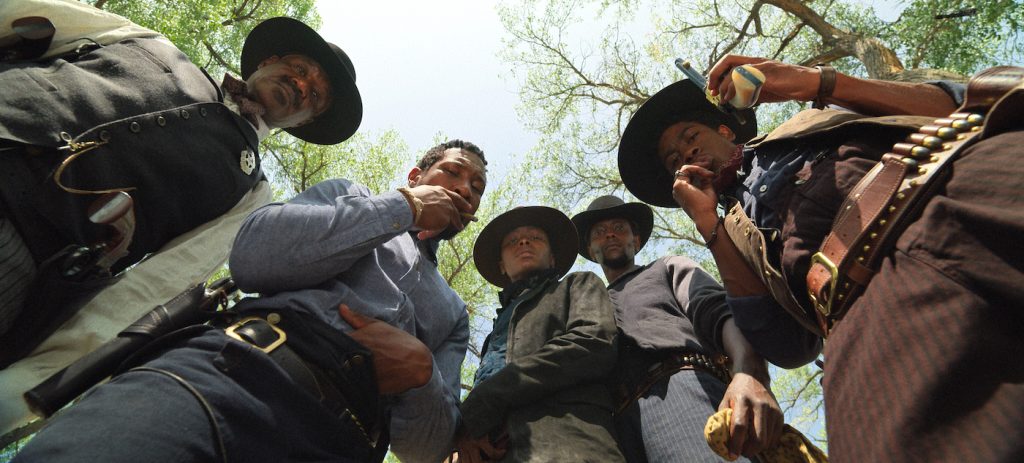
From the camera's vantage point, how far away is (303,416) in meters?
1.67

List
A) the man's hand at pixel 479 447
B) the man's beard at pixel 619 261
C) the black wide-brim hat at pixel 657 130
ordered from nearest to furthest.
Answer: the man's hand at pixel 479 447, the black wide-brim hat at pixel 657 130, the man's beard at pixel 619 261

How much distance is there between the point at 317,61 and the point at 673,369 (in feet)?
9.49

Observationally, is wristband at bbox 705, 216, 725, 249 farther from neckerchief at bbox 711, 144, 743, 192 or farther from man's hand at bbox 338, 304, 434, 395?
man's hand at bbox 338, 304, 434, 395

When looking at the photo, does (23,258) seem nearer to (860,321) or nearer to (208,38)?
(860,321)

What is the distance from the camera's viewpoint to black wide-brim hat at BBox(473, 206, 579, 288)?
4535 millimetres

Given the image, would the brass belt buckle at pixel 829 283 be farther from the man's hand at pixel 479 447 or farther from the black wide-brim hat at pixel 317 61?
the black wide-brim hat at pixel 317 61

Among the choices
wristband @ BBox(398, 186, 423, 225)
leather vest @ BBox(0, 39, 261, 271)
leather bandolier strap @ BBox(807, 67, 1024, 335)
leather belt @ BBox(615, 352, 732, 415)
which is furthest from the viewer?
leather belt @ BBox(615, 352, 732, 415)

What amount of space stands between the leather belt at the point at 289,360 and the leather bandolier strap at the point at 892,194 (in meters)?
1.50

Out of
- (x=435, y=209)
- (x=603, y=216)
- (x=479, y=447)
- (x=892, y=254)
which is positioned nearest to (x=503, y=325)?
(x=479, y=447)

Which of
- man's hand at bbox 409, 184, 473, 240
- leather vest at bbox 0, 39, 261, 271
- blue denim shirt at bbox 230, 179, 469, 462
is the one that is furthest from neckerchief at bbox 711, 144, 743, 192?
leather vest at bbox 0, 39, 261, 271

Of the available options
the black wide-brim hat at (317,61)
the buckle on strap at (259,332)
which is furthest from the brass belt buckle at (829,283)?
the black wide-brim hat at (317,61)

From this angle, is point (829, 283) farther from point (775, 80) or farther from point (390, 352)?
point (390, 352)

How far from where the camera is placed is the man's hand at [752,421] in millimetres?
1950

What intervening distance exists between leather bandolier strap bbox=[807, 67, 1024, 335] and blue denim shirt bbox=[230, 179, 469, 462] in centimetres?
143
